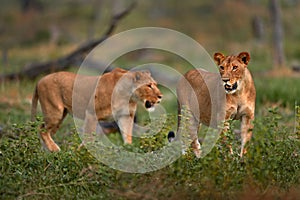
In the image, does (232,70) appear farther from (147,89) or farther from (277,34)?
(277,34)

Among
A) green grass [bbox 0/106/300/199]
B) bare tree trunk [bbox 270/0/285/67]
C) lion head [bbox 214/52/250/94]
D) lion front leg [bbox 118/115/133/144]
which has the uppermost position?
bare tree trunk [bbox 270/0/285/67]

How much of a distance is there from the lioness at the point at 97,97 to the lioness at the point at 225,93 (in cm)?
106

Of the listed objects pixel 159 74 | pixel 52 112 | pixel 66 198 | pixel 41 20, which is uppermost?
pixel 41 20

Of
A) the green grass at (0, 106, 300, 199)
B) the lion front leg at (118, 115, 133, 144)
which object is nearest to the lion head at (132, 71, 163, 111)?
the lion front leg at (118, 115, 133, 144)

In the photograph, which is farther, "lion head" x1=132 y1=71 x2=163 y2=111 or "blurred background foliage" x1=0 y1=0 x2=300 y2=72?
"blurred background foliage" x1=0 y1=0 x2=300 y2=72

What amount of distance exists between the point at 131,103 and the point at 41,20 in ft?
78.8

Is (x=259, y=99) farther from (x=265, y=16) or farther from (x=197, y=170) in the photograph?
(x=265, y=16)

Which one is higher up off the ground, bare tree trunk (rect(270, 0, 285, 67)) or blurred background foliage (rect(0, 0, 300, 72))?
blurred background foliage (rect(0, 0, 300, 72))

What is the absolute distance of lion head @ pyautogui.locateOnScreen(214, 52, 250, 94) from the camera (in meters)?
6.86

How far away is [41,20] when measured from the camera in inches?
1276

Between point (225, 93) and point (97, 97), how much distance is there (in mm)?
2375

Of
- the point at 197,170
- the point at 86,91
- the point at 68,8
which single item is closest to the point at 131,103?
the point at 86,91

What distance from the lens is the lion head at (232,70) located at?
686 centimetres

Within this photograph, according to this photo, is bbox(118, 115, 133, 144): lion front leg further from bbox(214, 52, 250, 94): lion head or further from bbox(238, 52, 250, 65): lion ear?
bbox(238, 52, 250, 65): lion ear
